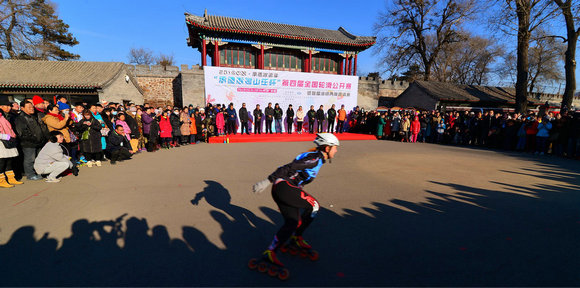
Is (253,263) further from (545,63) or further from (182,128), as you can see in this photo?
(545,63)

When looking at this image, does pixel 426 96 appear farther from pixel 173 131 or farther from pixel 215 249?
pixel 215 249

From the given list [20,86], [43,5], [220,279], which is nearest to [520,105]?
[220,279]

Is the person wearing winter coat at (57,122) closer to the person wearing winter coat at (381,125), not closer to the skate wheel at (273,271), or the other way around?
the skate wheel at (273,271)

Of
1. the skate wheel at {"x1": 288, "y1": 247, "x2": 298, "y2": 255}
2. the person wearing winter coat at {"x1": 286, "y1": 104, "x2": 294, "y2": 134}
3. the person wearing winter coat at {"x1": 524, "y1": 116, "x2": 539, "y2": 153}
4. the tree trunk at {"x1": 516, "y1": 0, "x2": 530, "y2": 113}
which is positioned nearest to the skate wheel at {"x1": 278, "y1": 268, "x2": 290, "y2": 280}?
the skate wheel at {"x1": 288, "y1": 247, "x2": 298, "y2": 255}

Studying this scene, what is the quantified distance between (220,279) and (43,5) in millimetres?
35416

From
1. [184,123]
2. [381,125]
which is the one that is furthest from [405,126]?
[184,123]

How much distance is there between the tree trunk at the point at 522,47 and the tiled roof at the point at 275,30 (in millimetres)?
9327

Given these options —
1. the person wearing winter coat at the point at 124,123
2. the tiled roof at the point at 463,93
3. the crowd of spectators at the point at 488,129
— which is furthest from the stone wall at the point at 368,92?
the person wearing winter coat at the point at 124,123

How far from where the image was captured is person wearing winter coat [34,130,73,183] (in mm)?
5277

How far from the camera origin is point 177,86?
21.1 m

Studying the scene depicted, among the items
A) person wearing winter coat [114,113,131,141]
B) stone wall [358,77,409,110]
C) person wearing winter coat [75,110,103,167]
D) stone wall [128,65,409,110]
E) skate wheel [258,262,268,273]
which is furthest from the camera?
stone wall [358,77,409,110]

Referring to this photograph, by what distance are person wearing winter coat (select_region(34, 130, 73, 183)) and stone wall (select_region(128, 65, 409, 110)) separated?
13.4 metres

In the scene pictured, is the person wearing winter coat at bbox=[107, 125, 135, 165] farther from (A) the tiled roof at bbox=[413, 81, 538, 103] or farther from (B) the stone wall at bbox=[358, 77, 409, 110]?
(A) the tiled roof at bbox=[413, 81, 538, 103]

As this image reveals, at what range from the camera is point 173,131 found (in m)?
9.96
